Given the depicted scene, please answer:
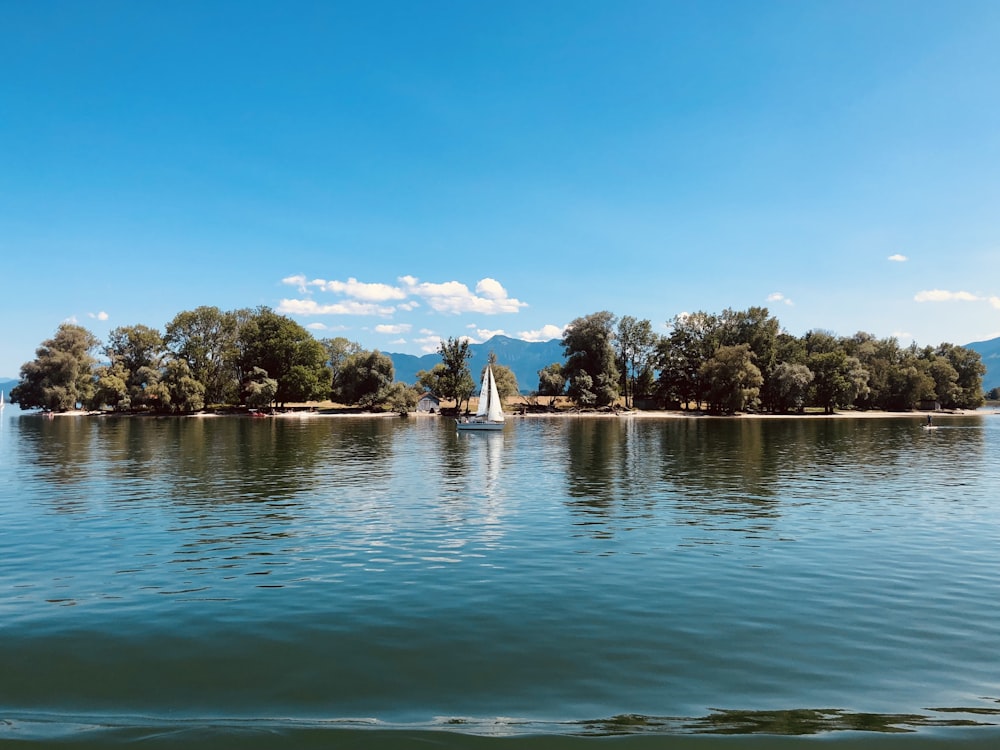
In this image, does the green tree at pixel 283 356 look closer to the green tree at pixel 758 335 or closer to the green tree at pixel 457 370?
the green tree at pixel 457 370

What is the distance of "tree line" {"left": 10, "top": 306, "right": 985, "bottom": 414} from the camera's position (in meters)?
146

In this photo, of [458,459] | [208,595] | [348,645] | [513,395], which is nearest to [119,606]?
[208,595]

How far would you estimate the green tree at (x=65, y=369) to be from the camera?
144750 mm

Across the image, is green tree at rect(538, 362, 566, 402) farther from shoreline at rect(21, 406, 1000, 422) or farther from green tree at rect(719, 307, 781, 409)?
green tree at rect(719, 307, 781, 409)

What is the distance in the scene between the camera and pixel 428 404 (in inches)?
6668

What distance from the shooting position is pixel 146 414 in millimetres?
148875

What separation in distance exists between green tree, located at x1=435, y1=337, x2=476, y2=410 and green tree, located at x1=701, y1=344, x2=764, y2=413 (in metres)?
59.3

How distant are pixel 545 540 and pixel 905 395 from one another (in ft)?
607

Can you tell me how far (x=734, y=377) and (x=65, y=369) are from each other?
15780 cm

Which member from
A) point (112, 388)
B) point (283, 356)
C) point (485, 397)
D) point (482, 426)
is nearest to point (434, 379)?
point (283, 356)

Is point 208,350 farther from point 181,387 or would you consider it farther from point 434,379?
point 434,379

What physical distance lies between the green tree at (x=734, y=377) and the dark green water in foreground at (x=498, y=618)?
111 m

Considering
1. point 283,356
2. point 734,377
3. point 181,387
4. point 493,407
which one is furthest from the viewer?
point 283,356

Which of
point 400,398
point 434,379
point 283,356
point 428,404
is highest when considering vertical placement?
point 283,356
